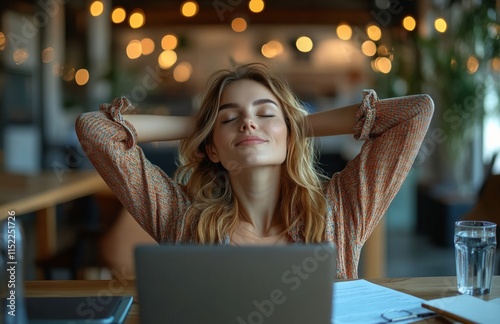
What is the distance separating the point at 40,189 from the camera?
3238 mm

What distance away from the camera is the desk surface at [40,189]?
2795 mm

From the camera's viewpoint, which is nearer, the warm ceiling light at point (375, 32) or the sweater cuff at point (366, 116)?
Answer: the sweater cuff at point (366, 116)

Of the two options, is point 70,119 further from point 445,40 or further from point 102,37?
point 445,40

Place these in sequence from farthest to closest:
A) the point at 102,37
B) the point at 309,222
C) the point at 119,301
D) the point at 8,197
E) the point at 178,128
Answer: the point at 102,37
the point at 8,197
the point at 178,128
the point at 309,222
the point at 119,301

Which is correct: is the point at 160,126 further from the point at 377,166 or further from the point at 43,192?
the point at 43,192

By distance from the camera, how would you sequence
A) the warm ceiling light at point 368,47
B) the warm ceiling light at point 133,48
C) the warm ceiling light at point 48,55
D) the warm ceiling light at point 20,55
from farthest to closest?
the warm ceiling light at point 133,48 → the warm ceiling light at point 368,47 → the warm ceiling light at point 48,55 → the warm ceiling light at point 20,55

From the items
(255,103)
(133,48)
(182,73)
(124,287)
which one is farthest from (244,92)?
(182,73)

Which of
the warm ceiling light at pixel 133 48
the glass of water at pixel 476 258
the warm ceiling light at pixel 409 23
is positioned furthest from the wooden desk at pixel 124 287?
the warm ceiling light at pixel 133 48

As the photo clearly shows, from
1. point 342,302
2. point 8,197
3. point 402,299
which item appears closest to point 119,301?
point 342,302

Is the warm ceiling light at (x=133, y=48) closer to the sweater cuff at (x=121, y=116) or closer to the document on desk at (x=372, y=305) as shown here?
the sweater cuff at (x=121, y=116)

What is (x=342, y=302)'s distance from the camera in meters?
1.21

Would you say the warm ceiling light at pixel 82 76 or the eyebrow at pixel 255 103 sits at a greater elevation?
the warm ceiling light at pixel 82 76

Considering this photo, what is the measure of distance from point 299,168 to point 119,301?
2.07 feet

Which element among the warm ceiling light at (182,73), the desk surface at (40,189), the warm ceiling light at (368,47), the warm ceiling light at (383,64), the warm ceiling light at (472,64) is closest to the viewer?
the desk surface at (40,189)
